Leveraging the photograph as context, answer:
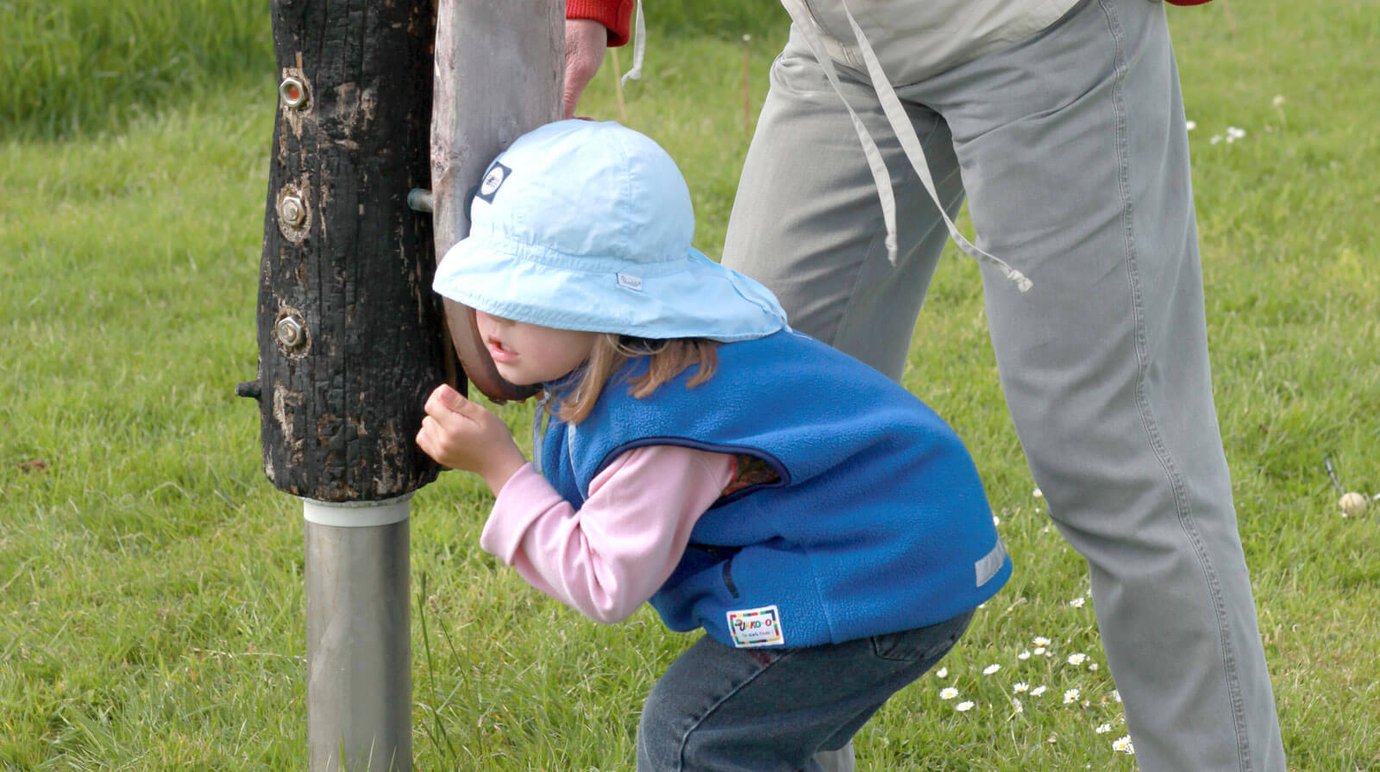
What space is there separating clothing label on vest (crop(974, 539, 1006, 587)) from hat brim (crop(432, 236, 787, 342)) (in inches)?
18.1

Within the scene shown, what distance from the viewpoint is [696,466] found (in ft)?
5.88

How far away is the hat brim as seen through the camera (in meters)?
1.71

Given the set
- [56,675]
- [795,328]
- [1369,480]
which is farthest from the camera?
[1369,480]

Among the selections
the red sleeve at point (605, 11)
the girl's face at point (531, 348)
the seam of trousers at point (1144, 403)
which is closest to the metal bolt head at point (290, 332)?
the girl's face at point (531, 348)

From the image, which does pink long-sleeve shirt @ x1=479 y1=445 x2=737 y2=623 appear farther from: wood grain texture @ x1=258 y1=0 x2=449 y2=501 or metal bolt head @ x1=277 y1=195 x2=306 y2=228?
metal bolt head @ x1=277 y1=195 x2=306 y2=228

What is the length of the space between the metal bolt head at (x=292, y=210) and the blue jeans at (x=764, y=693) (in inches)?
28.7

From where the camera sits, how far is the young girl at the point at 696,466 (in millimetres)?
1718

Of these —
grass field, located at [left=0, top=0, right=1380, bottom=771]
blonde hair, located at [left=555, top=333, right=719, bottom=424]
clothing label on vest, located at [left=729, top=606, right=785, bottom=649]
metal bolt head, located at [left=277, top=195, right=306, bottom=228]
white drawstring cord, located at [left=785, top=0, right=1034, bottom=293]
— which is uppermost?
white drawstring cord, located at [left=785, top=0, right=1034, bottom=293]

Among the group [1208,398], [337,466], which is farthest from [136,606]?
[1208,398]

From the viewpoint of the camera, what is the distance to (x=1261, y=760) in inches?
83.2

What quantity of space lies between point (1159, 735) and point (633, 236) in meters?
1.05

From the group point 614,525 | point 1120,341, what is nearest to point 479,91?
point 614,525

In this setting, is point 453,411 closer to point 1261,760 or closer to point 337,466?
point 337,466

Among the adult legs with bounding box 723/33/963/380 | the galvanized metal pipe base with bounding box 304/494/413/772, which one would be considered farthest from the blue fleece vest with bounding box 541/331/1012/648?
the adult legs with bounding box 723/33/963/380
